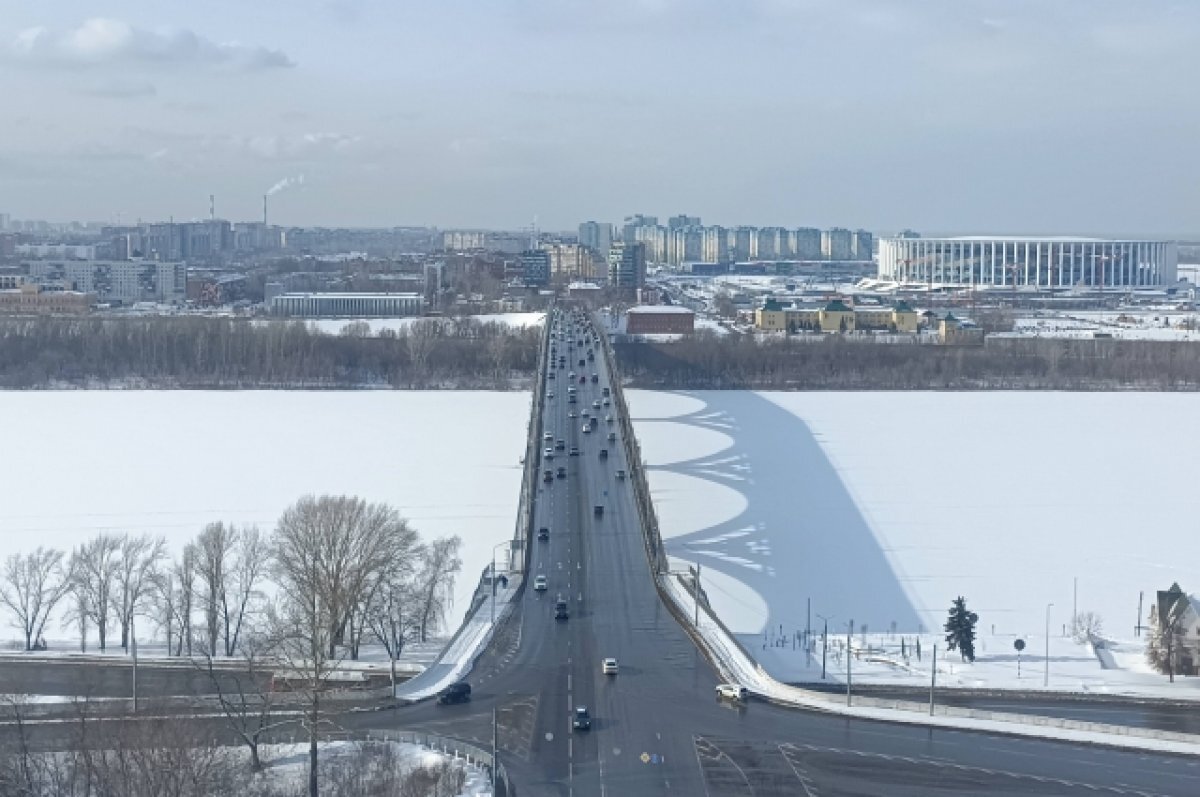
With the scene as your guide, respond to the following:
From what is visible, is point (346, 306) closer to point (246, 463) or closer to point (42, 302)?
point (42, 302)

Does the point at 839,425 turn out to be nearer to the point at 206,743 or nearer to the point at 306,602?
the point at 306,602

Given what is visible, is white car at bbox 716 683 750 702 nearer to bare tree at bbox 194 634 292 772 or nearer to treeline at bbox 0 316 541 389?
bare tree at bbox 194 634 292 772

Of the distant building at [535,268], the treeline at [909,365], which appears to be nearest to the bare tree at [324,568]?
the treeline at [909,365]

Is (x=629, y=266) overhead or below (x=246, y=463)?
overhead

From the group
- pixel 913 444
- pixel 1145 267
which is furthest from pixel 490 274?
pixel 913 444

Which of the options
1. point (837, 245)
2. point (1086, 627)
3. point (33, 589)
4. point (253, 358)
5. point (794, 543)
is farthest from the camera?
point (837, 245)

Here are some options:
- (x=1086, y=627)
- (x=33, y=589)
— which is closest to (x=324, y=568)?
(x=33, y=589)

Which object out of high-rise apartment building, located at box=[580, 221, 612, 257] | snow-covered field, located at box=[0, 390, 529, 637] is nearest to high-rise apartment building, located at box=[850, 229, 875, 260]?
high-rise apartment building, located at box=[580, 221, 612, 257]
